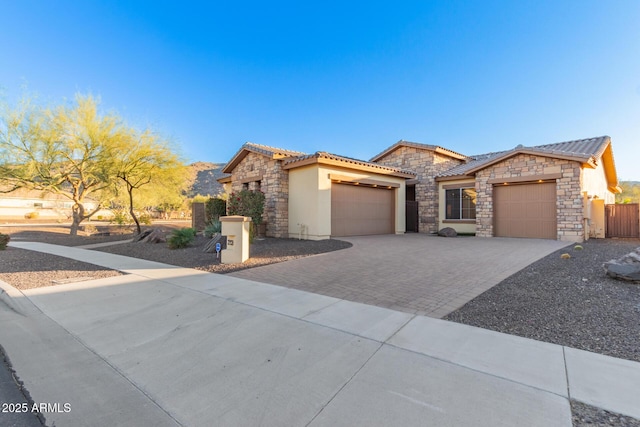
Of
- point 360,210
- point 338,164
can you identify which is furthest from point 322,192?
point 360,210

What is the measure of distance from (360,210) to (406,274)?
27.8 feet

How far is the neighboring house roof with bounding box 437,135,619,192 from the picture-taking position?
1257 centimetres

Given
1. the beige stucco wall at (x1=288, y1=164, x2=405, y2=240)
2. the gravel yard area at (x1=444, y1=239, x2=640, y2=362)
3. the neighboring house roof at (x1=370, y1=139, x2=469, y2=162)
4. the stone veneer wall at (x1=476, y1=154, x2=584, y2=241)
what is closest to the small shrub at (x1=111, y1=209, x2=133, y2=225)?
the beige stucco wall at (x1=288, y1=164, x2=405, y2=240)

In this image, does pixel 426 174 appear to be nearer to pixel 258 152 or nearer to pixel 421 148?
pixel 421 148

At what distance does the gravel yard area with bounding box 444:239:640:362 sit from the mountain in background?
173 feet

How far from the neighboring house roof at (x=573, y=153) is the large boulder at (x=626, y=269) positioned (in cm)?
845

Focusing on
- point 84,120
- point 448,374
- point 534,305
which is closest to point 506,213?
point 534,305

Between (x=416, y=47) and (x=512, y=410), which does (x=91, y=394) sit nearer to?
(x=512, y=410)

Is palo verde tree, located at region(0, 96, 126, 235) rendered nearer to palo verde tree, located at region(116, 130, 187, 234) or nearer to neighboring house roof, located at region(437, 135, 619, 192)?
palo verde tree, located at region(116, 130, 187, 234)

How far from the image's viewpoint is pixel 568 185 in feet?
41.7

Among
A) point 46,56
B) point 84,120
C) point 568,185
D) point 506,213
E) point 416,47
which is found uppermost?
point 416,47

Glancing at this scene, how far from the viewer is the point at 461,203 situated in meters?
17.0

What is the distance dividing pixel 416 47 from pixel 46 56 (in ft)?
57.0

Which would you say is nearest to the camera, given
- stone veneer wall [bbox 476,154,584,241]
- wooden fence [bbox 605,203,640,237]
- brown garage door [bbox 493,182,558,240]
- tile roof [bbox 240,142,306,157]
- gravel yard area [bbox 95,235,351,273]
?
gravel yard area [bbox 95,235,351,273]
